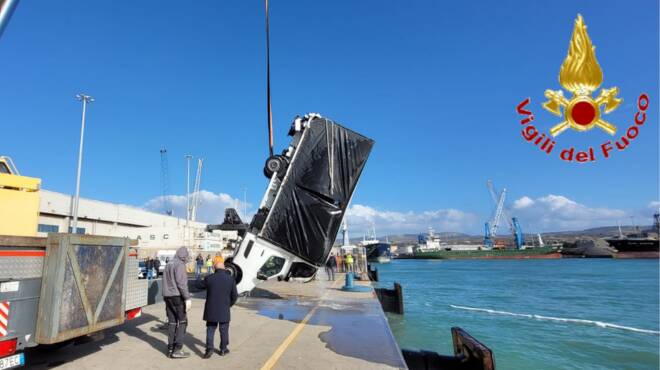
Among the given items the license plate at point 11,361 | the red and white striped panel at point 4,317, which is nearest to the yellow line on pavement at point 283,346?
the license plate at point 11,361

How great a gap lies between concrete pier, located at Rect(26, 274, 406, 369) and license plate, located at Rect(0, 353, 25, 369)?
1418 mm

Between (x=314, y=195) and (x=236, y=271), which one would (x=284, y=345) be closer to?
(x=236, y=271)

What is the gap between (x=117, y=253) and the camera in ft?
22.6

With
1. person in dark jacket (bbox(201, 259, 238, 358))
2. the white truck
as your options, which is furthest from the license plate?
the white truck

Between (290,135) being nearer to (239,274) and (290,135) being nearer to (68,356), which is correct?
(239,274)

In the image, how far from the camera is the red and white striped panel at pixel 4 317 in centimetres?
495

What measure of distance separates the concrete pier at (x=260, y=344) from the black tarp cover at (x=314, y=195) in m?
2.43

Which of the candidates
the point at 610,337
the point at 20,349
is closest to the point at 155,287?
the point at 20,349

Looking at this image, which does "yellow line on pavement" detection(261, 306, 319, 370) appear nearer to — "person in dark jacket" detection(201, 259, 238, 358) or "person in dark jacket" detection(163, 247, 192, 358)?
"person in dark jacket" detection(201, 259, 238, 358)

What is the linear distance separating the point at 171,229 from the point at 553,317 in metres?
50.6

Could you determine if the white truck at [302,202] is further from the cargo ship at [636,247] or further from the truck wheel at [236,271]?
the cargo ship at [636,247]

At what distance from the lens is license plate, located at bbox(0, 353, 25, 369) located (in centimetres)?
494

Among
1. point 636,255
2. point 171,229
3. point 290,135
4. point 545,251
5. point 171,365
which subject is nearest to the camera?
point 171,365

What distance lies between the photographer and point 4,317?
4984 millimetres
